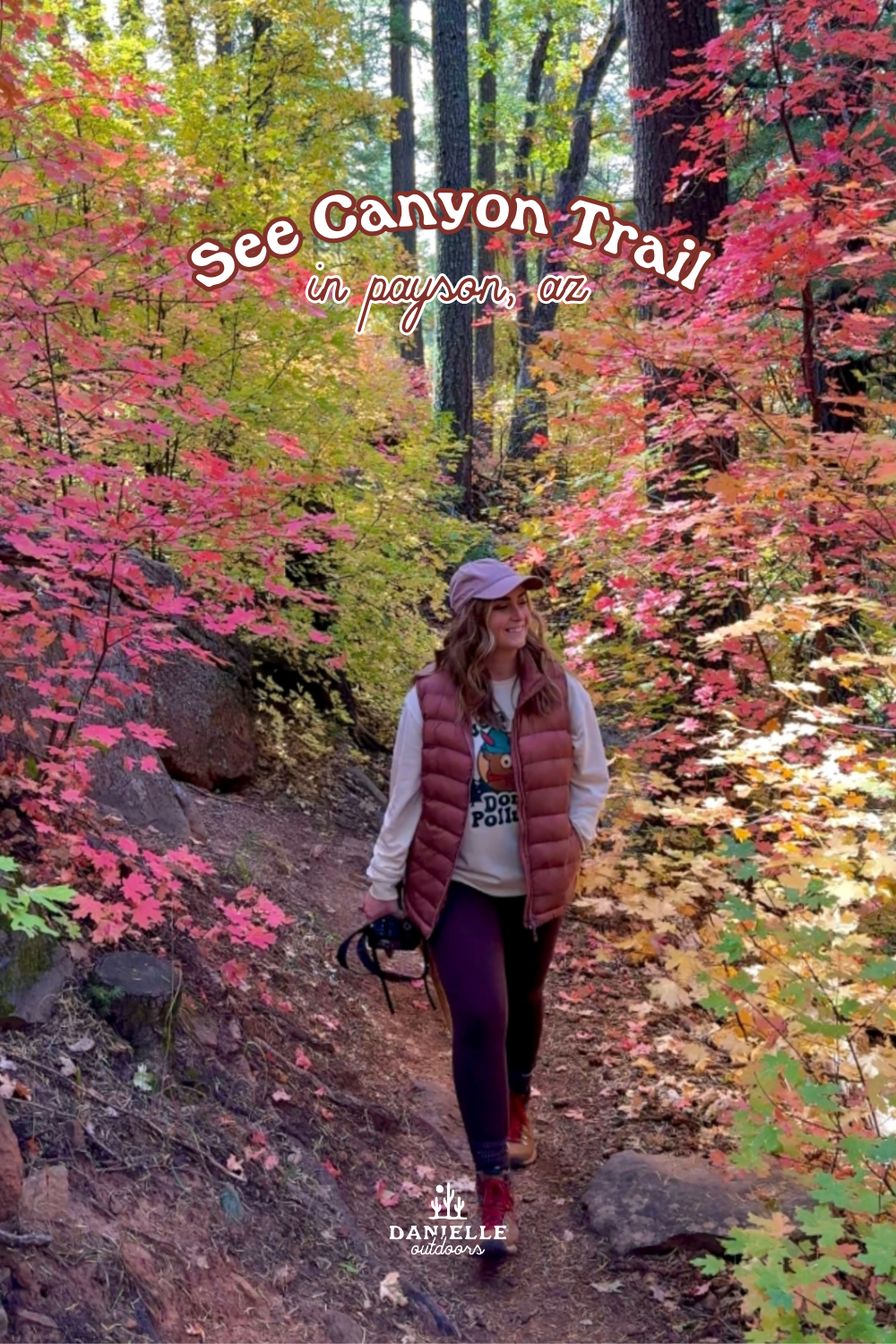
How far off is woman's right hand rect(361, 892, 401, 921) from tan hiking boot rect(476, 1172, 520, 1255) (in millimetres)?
819

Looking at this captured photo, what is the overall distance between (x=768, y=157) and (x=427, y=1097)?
6.48 metres

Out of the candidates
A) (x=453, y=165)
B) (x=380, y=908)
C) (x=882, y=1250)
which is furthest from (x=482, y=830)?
(x=453, y=165)

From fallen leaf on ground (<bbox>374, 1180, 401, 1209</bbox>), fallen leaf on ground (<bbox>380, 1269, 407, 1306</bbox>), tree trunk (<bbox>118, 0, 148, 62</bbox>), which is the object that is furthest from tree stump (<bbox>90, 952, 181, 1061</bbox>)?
tree trunk (<bbox>118, 0, 148, 62</bbox>)

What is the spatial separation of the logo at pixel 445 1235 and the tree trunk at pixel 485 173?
12.6 meters

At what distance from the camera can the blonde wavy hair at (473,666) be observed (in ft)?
9.88

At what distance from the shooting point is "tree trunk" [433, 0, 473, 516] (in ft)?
36.7

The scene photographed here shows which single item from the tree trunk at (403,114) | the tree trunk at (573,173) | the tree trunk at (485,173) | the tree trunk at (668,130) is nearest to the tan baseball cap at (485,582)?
the tree trunk at (668,130)

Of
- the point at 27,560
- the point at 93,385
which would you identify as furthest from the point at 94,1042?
the point at 93,385

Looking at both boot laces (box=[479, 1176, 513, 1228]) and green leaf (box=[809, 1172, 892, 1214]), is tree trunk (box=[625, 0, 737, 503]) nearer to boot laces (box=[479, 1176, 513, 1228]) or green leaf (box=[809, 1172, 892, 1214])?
boot laces (box=[479, 1176, 513, 1228])

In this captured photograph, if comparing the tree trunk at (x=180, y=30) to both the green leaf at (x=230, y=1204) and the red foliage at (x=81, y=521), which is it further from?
the green leaf at (x=230, y=1204)

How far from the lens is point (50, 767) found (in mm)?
3398

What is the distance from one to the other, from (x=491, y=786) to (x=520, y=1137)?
1410 mm

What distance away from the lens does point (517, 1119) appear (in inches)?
139

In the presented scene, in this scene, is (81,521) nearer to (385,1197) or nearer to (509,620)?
(509,620)
